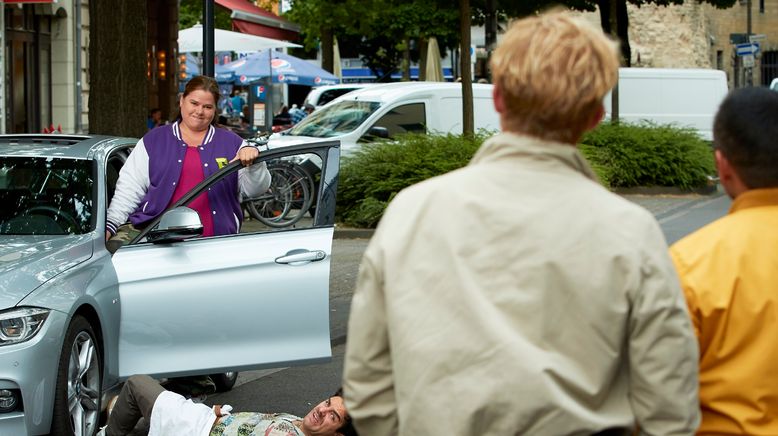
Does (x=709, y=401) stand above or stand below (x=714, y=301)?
below

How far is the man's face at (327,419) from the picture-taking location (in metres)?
5.06

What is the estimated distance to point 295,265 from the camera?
20.8 feet

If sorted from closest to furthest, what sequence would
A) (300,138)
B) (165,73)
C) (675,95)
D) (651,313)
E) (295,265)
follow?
(651,313)
(295,265)
(300,138)
(675,95)
(165,73)

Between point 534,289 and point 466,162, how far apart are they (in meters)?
14.0

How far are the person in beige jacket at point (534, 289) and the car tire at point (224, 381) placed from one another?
17.6ft

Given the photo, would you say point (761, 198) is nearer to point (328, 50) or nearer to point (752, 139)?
point (752, 139)

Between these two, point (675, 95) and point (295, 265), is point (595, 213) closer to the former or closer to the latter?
point (295, 265)

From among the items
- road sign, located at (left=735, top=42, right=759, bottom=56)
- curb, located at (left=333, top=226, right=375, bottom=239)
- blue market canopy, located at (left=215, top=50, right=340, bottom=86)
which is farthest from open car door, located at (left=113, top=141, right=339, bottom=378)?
road sign, located at (left=735, top=42, right=759, bottom=56)

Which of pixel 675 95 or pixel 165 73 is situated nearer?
pixel 675 95

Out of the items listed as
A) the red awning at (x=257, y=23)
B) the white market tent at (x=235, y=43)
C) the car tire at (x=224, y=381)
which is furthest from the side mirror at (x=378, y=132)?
the car tire at (x=224, y=381)

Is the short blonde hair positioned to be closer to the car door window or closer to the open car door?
the open car door

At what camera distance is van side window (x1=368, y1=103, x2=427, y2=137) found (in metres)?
19.4

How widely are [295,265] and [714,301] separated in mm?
3859

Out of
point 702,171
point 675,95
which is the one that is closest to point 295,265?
point 702,171
